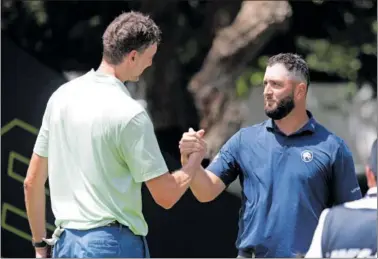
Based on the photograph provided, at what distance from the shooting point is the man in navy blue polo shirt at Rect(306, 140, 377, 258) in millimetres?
3395

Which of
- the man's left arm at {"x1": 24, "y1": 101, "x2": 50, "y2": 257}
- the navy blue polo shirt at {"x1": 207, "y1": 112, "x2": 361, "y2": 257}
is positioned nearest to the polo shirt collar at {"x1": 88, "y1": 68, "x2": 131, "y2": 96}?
the man's left arm at {"x1": 24, "y1": 101, "x2": 50, "y2": 257}

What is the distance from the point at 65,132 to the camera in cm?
434

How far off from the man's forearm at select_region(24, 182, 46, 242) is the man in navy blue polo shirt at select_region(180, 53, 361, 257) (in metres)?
0.81

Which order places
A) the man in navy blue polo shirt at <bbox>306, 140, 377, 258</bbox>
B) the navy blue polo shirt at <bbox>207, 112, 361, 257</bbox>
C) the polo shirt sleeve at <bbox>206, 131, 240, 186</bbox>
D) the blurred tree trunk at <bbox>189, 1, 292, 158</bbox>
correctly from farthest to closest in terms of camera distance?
the blurred tree trunk at <bbox>189, 1, 292, 158</bbox>
the polo shirt sleeve at <bbox>206, 131, 240, 186</bbox>
the navy blue polo shirt at <bbox>207, 112, 361, 257</bbox>
the man in navy blue polo shirt at <bbox>306, 140, 377, 258</bbox>

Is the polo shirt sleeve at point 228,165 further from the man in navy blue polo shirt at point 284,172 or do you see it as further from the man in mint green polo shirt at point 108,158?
the man in mint green polo shirt at point 108,158

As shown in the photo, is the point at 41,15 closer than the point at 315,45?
Yes

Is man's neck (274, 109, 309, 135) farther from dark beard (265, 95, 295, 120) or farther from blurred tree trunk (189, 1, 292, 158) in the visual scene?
blurred tree trunk (189, 1, 292, 158)

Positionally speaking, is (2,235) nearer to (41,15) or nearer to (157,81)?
(157,81)

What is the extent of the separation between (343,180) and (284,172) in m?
0.30

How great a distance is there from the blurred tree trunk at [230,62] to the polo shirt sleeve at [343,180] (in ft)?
21.0

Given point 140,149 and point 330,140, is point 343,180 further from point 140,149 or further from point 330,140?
point 140,149

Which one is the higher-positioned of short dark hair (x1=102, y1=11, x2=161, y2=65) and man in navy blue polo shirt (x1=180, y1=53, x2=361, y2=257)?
short dark hair (x1=102, y1=11, x2=161, y2=65)

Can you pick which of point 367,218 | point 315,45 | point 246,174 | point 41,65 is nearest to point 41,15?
point 315,45

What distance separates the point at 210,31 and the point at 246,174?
8744 millimetres
